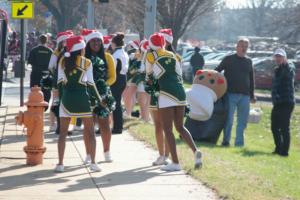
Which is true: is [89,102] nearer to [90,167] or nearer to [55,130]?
[90,167]

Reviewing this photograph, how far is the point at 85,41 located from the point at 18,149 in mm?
2412

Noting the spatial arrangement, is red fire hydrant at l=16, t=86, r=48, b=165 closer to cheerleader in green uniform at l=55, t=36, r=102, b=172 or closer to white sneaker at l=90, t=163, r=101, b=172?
cheerleader in green uniform at l=55, t=36, r=102, b=172

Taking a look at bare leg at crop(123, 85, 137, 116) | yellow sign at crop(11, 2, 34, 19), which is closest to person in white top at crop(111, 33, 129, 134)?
bare leg at crop(123, 85, 137, 116)

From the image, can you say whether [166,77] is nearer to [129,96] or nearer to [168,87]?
[168,87]

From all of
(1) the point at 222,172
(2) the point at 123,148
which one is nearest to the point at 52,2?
(2) the point at 123,148

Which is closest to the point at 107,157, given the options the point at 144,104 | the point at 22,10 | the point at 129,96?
the point at 144,104

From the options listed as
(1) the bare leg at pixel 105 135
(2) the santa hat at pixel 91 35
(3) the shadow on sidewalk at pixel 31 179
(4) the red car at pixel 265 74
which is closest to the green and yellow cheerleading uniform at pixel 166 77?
(2) the santa hat at pixel 91 35

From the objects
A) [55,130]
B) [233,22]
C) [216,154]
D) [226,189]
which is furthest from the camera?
[233,22]

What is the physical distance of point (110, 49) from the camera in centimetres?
1521

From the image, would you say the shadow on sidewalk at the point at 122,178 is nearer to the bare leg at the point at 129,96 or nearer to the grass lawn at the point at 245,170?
the grass lawn at the point at 245,170

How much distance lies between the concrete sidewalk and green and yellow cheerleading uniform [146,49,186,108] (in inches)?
37.6

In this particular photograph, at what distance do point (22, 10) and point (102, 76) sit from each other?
918cm

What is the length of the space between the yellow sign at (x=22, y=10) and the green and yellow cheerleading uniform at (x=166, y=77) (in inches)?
383

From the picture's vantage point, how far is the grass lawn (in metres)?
8.71
